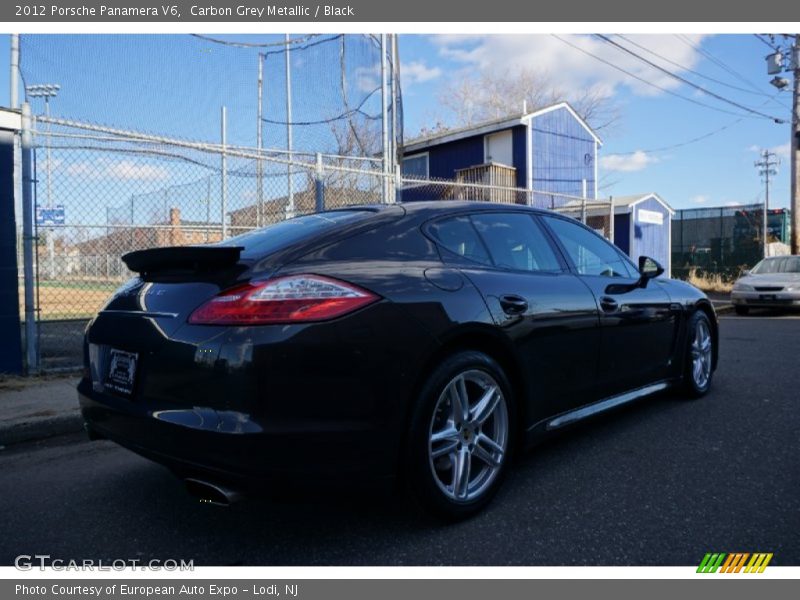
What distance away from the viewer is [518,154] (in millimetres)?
19969

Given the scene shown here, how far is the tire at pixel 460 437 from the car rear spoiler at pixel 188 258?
98cm

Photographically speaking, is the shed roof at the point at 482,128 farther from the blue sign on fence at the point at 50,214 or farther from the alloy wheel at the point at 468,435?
the alloy wheel at the point at 468,435

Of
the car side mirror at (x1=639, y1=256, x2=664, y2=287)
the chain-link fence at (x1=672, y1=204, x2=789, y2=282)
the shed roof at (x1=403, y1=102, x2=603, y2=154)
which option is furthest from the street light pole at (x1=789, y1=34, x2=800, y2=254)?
the car side mirror at (x1=639, y1=256, x2=664, y2=287)

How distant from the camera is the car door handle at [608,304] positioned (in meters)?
3.76

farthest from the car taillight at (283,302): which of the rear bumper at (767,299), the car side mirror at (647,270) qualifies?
the rear bumper at (767,299)

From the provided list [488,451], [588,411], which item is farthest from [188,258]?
[588,411]

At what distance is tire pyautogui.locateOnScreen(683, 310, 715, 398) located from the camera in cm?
485

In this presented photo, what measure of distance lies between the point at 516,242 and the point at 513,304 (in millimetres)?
573

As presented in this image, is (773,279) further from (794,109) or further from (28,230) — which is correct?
(28,230)

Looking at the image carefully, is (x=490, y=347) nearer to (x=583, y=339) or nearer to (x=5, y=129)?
(x=583, y=339)

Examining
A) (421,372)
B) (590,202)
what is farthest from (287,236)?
(590,202)
